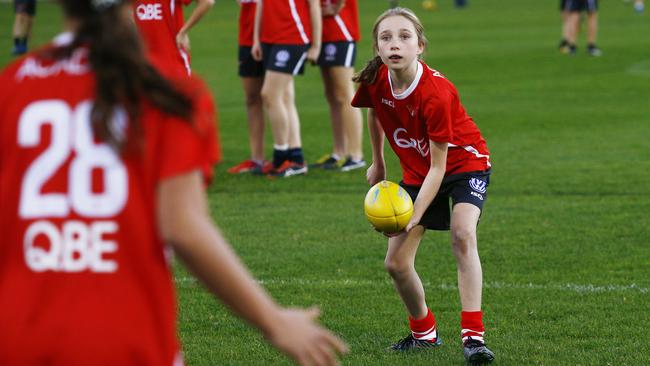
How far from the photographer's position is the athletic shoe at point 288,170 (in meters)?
11.9

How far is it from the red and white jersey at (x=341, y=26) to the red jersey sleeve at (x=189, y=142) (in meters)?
9.38

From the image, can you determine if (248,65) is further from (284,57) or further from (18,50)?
(18,50)

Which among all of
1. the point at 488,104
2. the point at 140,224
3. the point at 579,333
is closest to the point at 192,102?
Answer: the point at 140,224

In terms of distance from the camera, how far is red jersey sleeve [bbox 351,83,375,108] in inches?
242

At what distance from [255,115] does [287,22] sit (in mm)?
1113

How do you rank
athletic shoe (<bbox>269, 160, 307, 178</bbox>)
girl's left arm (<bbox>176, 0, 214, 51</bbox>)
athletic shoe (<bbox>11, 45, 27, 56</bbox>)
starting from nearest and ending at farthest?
girl's left arm (<bbox>176, 0, 214, 51</bbox>) → athletic shoe (<bbox>269, 160, 307, 178</bbox>) → athletic shoe (<bbox>11, 45, 27, 56</bbox>)

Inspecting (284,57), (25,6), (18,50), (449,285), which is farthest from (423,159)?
(18,50)

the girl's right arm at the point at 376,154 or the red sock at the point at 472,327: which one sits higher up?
the girl's right arm at the point at 376,154

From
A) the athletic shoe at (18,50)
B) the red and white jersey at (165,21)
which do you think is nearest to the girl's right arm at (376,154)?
the red and white jersey at (165,21)

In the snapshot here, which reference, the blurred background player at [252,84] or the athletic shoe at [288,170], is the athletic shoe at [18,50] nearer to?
the blurred background player at [252,84]

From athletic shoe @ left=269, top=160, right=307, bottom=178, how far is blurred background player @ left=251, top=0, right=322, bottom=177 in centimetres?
35

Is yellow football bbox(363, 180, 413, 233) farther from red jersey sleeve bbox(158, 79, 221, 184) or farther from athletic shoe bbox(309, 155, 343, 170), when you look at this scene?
athletic shoe bbox(309, 155, 343, 170)

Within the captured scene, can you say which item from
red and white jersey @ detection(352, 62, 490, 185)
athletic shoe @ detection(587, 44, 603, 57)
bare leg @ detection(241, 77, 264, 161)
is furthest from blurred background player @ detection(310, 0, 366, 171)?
athletic shoe @ detection(587, 44, 603, 57)

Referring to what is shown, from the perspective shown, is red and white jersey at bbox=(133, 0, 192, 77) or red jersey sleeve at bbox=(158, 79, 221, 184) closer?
red jersey sleeve at bbox=(158, 79, 221, 184)
